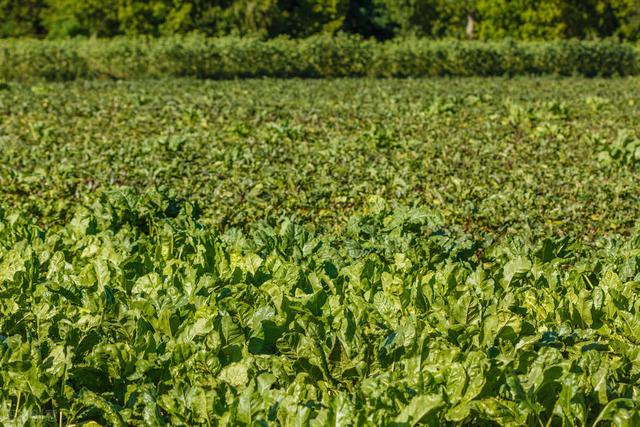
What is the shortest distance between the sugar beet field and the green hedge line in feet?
55.0

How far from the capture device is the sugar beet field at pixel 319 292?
2.67m

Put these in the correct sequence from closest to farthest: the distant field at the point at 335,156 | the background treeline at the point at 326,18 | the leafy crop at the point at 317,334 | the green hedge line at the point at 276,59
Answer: the leafy crop at the point at 317,334
the distant field at the point at 335,156
the green hedge line at the point at 276,59
the background treeline at the point at 326,18

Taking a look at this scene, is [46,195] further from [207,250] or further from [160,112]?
[160,112]

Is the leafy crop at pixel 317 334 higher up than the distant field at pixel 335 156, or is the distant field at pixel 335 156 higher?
the leafy crop at pixel 317 334

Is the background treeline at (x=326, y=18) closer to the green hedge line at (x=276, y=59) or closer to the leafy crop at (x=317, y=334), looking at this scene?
the green hedge line at (x=276, y=59)

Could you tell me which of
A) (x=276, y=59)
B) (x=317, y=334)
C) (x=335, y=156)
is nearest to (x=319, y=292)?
(x=317, y=334)

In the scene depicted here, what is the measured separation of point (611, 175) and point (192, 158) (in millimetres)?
4695

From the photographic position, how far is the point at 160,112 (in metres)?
13.8

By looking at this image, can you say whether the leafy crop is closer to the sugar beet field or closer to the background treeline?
the sugar beet field

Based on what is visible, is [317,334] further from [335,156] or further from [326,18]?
[326,18]

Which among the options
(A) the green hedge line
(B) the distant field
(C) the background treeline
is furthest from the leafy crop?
(C) the background treeline

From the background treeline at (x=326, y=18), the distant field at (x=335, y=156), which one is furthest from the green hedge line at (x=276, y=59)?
the distant field at (x=335, y=156)

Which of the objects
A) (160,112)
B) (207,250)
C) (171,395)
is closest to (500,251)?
(207,250)

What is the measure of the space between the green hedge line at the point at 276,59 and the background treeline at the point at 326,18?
757cm
